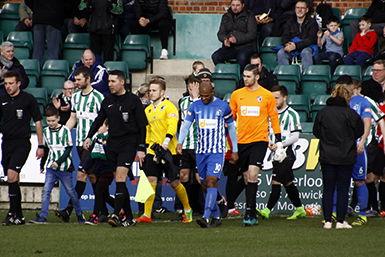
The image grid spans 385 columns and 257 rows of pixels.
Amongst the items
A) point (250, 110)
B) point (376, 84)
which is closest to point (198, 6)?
point (376, 84)

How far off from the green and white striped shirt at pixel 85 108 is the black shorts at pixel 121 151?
3.27 feet

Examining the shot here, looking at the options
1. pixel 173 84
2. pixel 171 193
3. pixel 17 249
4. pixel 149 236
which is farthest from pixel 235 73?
pixel 17 249

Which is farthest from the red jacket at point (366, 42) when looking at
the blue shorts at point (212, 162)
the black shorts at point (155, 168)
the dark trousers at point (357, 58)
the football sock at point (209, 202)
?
the football sock at point (209, 202)

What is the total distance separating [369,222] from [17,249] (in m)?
5.42

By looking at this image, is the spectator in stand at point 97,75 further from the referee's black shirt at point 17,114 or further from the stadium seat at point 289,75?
the stadium seat at point 289,75

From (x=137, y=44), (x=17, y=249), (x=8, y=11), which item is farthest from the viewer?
(x=8, y=11)

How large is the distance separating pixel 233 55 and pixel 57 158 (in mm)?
5742

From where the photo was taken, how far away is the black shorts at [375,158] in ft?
46.4

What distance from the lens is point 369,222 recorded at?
1345 cm

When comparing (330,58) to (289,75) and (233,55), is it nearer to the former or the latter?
(289,75)

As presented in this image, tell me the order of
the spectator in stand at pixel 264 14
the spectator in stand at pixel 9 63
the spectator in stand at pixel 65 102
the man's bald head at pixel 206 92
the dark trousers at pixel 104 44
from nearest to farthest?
the man's bald head at pixel 206 92, the spectator in stand at pixel 65 102, the spectator in stand at pixel 9 63, the dark trousers at pixel 104 44, the spectator in stand at pixel 264 14

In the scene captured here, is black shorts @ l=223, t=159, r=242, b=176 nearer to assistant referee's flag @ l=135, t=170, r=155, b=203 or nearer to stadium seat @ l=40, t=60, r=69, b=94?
assistant referee's flag @ l=135, t=170, r=155, b=203

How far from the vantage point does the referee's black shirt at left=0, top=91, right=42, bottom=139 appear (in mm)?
13086

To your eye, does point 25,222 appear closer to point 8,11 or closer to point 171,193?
point 171,193
